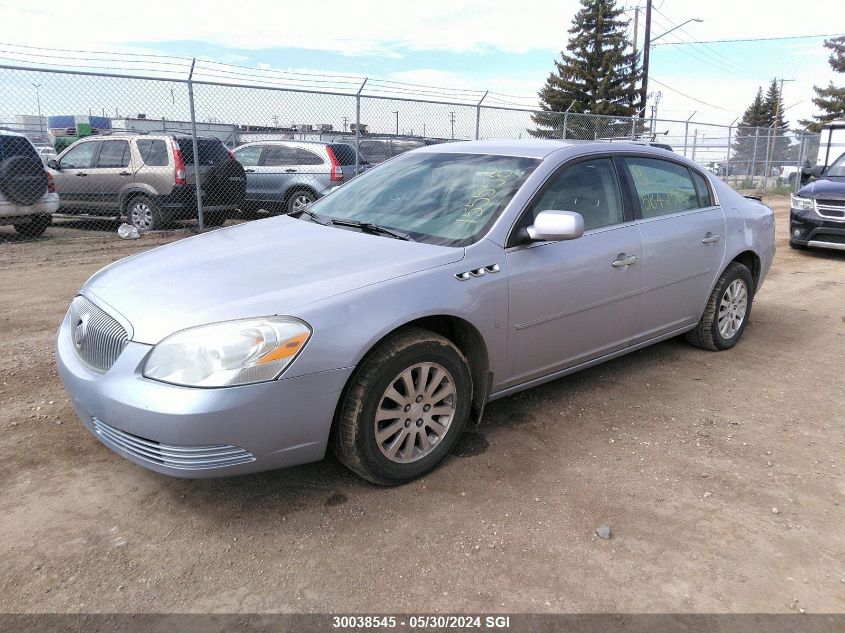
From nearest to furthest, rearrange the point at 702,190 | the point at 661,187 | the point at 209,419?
the point at 209,419 → the point at 661,187 → the point at 702,190

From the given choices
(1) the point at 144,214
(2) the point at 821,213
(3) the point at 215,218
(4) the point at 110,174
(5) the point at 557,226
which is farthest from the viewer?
(3) the point at 215,218

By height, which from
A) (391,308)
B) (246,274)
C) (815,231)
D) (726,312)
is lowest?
(726,312)

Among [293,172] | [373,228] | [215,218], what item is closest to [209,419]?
[373,228]

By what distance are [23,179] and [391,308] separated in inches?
351

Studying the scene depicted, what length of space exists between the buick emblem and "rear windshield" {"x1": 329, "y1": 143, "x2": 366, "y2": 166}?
912 cm

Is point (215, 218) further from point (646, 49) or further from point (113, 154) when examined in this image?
point (646, 49)

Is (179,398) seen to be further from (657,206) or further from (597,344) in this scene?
(657,206)

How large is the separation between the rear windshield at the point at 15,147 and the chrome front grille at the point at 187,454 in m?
8.67

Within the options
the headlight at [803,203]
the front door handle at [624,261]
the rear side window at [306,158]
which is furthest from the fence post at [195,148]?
the headlight at [803,203]

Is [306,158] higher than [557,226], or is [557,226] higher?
[306,158]

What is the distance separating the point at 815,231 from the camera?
962cm

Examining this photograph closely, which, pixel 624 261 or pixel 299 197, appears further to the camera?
pixel 299 197

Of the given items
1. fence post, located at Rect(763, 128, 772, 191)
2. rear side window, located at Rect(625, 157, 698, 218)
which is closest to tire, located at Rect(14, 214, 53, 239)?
rear side window, located at Rect(625, 157, 698, 218)

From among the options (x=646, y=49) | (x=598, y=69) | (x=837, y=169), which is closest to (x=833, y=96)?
Result: (x=598, y=69)
